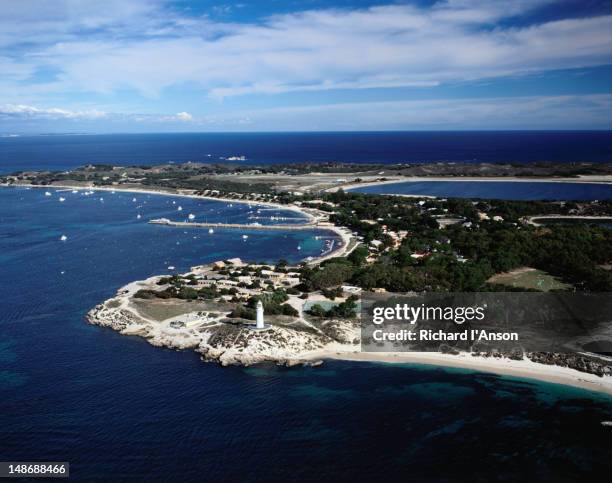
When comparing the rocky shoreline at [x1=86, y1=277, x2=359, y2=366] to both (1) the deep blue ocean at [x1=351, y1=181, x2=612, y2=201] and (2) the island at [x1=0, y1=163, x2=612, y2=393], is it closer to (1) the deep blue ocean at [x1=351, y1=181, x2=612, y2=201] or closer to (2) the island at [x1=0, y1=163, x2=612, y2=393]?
(2) the island at [x1=0, y1=163, x2=612, y2=393]

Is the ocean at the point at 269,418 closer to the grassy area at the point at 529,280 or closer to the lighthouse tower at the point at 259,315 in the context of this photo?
the lighthouse tower at the point at 259,315

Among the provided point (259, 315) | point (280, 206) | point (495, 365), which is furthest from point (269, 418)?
point (280, 206)

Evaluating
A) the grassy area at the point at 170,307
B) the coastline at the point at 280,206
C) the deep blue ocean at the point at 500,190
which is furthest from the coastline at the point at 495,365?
the deep blue ocean at the point at 500,190

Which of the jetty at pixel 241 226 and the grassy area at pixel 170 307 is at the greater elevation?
the jetty at pixel 241 226

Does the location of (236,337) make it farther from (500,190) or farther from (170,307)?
(500,190)

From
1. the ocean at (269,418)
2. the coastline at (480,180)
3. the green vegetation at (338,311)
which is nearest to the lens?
the ocean at (269,418)

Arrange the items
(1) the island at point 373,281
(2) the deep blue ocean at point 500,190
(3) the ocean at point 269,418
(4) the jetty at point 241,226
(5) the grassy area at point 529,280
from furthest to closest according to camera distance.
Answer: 1. (2) the deep blue ocean at point 500,190
2. (4) the jetty at point 241,226
3. (5) the grassy area at point 529,280
4. (1) the island at point 373,281
5. (3) the ocean at point 269,418
